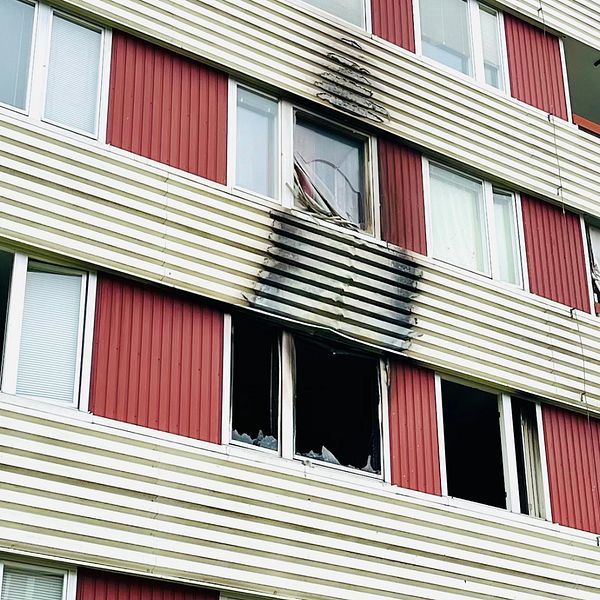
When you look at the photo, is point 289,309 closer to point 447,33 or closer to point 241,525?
point 241,525

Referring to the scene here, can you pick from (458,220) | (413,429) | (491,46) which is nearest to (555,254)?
(458,220)

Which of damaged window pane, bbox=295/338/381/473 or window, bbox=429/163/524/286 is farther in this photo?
window, bbox=429/163/524/286

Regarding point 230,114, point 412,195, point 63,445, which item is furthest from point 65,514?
point 412,195

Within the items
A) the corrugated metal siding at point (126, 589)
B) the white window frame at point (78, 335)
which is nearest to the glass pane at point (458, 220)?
the white window frame at point (78, 335)

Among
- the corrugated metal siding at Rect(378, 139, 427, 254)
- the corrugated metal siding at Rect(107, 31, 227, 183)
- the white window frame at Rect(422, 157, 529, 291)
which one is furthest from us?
the white window frame at Rect(422, 157, 529, 291)

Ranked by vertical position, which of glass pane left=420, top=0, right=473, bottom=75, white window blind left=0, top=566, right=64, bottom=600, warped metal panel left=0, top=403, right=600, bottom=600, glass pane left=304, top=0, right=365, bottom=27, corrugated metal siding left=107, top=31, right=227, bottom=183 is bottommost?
white window blind left=0, top=566, right=64, bottom=600

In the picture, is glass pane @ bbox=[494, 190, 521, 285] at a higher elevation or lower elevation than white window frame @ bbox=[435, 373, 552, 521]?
higher

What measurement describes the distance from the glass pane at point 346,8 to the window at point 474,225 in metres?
2.35

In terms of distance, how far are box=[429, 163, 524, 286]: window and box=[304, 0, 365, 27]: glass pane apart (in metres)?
2.35

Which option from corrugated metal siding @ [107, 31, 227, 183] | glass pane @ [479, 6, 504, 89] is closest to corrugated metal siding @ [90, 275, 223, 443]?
corrugated metal siding @ [107, 31, 227, 183]

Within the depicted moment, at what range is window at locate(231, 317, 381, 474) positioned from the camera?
14.3 metres

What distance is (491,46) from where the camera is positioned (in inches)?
761

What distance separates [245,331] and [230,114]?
282cm

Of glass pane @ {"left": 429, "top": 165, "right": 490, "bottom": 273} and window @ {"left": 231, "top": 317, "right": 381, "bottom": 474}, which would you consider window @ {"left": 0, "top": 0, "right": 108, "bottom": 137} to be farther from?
glass pane @ {"left": 429, "top": 165, "right": 490, "bottom": 273}
